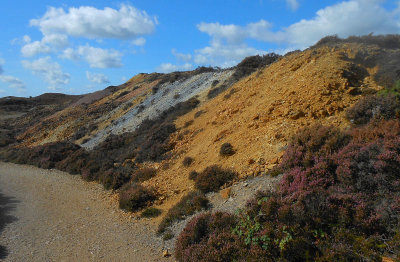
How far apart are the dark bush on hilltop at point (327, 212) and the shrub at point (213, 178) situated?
83.6 inches

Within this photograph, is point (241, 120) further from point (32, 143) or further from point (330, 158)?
point (32, 143)

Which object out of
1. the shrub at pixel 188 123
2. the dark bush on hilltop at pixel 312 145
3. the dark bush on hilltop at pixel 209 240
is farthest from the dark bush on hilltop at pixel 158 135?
the dark bush on hilltop at pixel 312 145

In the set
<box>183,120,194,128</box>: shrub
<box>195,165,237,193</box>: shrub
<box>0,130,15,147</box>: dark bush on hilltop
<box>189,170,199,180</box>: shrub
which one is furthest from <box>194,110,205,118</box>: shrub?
<box>0,130,15,147</box>: dark bush on hilltop

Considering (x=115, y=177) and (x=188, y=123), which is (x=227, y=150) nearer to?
(x=115, y=177)

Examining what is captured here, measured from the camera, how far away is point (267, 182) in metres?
8.67

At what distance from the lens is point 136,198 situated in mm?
11383

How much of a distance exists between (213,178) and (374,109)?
18.7 feet

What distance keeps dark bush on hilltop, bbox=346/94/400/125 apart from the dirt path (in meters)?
7.36

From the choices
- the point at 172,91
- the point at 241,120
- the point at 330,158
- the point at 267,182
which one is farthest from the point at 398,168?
the point at 172,91

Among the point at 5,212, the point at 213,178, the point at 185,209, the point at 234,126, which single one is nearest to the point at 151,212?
the point at 185,209

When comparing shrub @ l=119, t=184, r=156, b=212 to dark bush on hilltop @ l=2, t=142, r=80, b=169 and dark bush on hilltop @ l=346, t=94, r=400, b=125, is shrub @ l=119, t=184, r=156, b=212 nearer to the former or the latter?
dark bush on hilltop @ l=346, t=94, r=400, b=125

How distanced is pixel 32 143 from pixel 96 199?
67.4 ft

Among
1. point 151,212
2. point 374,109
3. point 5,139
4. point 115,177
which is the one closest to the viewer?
point 374,109

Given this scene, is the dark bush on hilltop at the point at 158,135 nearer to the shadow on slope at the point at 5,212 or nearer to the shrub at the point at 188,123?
the shrub at the point at 188,123
